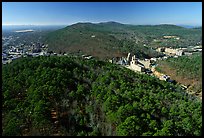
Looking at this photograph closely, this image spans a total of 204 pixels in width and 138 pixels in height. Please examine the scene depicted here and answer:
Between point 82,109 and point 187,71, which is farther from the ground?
point 82,109

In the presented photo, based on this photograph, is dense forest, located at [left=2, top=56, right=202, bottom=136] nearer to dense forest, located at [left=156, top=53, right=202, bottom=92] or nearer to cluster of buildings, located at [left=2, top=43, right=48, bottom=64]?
dense forest, located at [left=156, top=53, right=202, bottom=92]

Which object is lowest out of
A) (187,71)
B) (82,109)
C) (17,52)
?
(187,71)

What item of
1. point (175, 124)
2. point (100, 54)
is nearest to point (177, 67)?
point (100, 54)

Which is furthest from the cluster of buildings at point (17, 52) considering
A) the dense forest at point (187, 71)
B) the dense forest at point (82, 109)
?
the dense forest at point (187, 71)

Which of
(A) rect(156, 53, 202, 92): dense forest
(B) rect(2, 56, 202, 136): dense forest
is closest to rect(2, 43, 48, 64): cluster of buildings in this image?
(B) rect(2, 56, 202, 136): dense forest

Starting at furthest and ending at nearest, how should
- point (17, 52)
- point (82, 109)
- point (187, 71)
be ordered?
point (17, 52), point (187, 71), point (82, 109)

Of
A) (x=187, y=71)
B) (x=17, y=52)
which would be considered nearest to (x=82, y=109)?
(x=187, y=71)

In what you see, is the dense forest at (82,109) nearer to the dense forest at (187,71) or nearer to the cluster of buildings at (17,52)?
the dense forest at (187,71)

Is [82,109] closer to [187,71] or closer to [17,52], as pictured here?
[187,71]
